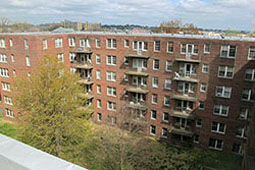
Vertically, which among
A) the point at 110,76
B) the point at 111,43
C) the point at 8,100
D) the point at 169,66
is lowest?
the point at 8,100

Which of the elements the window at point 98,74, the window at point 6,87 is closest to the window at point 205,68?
the window at point 98,74

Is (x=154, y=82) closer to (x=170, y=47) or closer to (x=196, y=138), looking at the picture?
(x=170, y=47)

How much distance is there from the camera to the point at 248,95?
89.2 feet

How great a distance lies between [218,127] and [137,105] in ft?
40.2

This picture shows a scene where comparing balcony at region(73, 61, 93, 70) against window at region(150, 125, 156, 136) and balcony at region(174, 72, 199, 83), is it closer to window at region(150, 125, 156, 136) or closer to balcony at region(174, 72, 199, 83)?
window at region(150, 125, 156, 136)

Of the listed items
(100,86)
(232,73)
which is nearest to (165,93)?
(232,73)

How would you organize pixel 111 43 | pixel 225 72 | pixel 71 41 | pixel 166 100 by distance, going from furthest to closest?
pixel 71 41 < pixel 111 43 < pixel 166 100 < pixel 225 72

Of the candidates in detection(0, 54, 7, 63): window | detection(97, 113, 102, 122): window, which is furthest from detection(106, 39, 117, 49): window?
detection(0, 54, 7, 63): window

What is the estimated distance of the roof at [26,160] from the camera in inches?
94.1

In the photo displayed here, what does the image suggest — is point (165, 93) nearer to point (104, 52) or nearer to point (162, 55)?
point (162, 55)

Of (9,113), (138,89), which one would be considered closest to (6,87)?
(9,113)

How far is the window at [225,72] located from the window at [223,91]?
62.3 inches

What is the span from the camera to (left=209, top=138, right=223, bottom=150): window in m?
30.4

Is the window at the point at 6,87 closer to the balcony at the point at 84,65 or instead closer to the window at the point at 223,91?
the balcony at the point at 84,65
